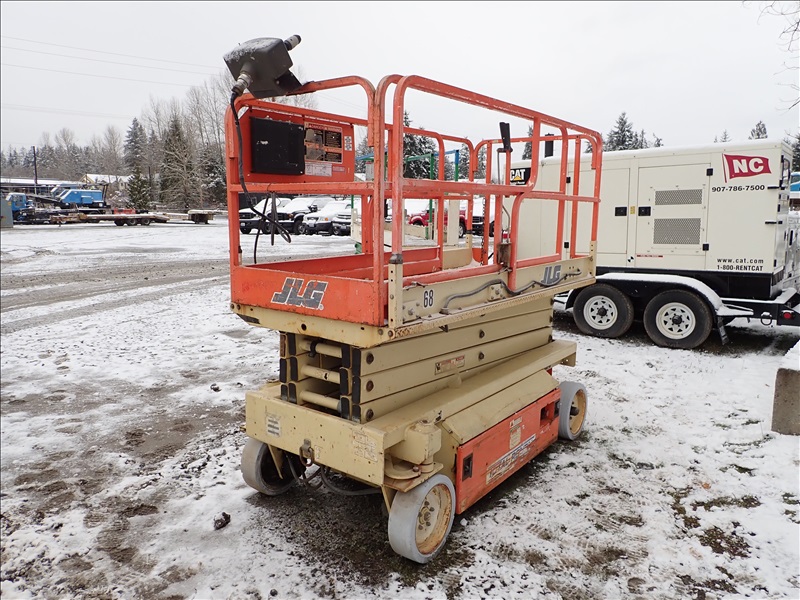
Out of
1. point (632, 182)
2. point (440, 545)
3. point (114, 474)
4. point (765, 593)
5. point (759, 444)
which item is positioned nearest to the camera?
point (765, 593)

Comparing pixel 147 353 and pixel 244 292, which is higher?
pixel 244 292

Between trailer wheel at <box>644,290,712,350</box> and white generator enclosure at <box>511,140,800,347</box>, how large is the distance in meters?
0.03

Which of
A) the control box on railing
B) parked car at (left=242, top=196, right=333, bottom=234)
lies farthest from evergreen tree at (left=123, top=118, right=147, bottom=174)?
the control box on railing

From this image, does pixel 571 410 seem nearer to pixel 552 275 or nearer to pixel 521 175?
pixel 552 275

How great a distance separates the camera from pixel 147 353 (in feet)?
24.4

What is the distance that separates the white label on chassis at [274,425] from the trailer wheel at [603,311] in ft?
21.0

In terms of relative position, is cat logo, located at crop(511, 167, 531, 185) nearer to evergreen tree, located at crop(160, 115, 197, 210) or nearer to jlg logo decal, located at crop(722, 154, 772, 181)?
jlg logo decal, located at crop(722, 154, 772, 181)

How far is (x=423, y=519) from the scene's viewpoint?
3311mm

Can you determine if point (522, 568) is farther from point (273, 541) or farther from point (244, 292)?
point (244, 292)

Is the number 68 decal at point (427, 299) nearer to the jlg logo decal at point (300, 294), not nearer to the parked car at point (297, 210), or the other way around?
the jlg logo decal at point (300, 294)

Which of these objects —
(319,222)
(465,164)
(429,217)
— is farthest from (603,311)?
(319,222)

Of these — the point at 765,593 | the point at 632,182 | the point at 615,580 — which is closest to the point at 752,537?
the point at 765,593

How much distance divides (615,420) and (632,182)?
4.34m

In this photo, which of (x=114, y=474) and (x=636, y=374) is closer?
(x=114, y=474)
